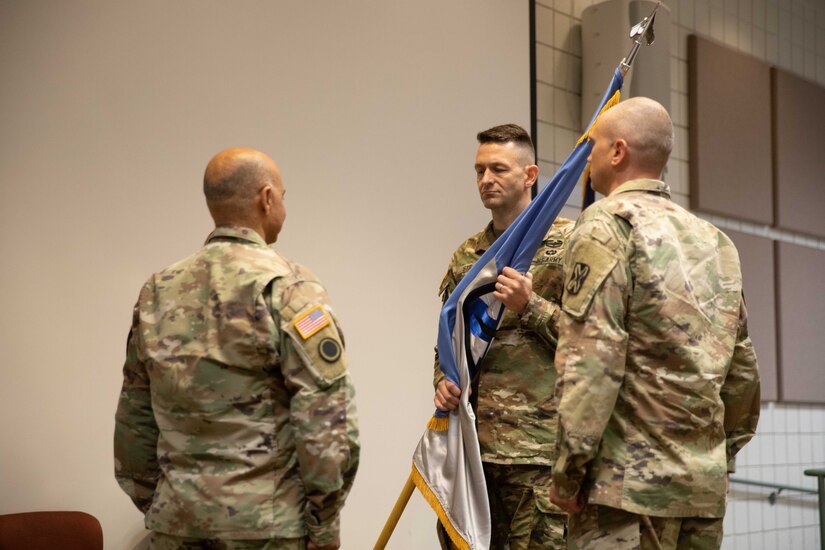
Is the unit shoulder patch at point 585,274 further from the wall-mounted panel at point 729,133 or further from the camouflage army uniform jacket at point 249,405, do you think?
the wall-mounted panel at point 729,133

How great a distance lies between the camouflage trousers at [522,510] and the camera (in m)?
2.71

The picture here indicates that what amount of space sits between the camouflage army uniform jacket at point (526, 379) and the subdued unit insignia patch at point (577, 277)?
1.89 feet

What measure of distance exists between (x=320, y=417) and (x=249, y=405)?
16 centimetres

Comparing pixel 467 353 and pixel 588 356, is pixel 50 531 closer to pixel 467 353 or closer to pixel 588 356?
pixel 467 353

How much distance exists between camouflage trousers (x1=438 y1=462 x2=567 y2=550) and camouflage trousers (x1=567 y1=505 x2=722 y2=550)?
0.55 meters

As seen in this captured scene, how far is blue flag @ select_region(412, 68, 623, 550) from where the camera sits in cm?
284

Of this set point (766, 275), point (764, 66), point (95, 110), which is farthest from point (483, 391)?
point (764, 66)

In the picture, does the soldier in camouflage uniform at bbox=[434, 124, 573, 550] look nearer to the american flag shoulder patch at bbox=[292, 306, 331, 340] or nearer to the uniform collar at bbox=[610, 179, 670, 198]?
the uniform collar at bbox=[610, 179, 670, 198]

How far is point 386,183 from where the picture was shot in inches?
166

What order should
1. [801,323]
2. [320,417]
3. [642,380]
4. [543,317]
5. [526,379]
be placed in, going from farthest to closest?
[801,323]
[526,379]
[543,317]
[642,380]
[320,417]

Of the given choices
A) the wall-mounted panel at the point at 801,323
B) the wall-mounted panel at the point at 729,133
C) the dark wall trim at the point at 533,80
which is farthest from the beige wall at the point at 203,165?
the wall-mounted panel at the point at 801,323

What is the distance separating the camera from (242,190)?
7.20 ft

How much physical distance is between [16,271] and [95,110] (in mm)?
641

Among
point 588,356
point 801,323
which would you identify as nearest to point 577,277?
point 588,356
